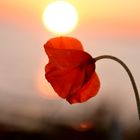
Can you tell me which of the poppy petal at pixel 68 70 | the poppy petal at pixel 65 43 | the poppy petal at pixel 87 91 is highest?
the poppy petal at pixel 65 43

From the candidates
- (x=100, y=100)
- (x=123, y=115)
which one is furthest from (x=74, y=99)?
(x=123, y=115)

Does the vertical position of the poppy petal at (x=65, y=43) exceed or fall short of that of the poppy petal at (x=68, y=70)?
it exceeds it

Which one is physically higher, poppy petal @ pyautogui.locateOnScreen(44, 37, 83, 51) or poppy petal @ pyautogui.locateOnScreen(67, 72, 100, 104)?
poppy petal @ pyautogui.locateOnScreen(44, 37, 83, 51)

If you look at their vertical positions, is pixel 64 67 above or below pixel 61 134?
above

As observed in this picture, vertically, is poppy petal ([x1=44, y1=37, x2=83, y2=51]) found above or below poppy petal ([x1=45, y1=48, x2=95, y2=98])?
above

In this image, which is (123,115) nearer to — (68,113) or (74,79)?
(68,113)

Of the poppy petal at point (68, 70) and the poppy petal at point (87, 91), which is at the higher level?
the poppy petal at point (68, 70)

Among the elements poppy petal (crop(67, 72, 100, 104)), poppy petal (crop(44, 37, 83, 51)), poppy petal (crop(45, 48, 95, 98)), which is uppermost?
poppy petal (crop(44, 37, 83, 51))

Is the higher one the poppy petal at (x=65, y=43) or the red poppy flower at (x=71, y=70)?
the poppy petal at (x=65, y=43)
